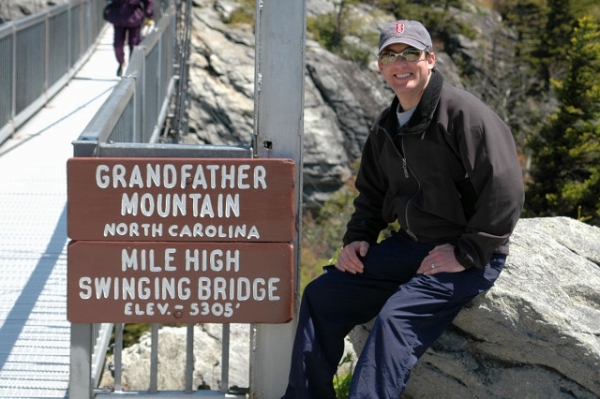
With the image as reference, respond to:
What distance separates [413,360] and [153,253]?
1282 mm

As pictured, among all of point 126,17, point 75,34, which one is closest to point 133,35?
point 126,17

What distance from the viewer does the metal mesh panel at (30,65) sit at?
37.4 feet

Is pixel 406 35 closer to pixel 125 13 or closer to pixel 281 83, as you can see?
pixel 281 83

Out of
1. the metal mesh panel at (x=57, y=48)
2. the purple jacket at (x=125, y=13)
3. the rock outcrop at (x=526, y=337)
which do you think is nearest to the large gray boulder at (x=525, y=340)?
the rock outcrop at (x=526, y=337)

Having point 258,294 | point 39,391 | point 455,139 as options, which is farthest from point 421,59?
point 39,391

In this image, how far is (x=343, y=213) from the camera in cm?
3572

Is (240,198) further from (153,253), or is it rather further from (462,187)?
(462,187)

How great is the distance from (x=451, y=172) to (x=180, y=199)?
47.9 inches

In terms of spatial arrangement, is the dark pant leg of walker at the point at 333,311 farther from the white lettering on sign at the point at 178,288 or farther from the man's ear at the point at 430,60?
the man's ear at the point at 430,60

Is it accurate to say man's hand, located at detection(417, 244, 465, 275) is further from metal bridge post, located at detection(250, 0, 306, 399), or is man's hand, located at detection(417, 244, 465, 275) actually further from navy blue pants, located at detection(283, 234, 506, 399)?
metal bridge post, located at detection(250, 0, 306, 399)

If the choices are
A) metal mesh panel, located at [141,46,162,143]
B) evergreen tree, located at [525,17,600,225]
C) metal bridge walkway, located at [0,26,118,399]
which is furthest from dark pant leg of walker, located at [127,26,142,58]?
evergreen tree, located at [525,17,600,225]

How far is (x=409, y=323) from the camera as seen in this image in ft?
13.2

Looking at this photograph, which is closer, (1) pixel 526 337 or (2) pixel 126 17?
(1) pixel 526 337

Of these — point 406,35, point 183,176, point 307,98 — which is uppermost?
point 406,35
